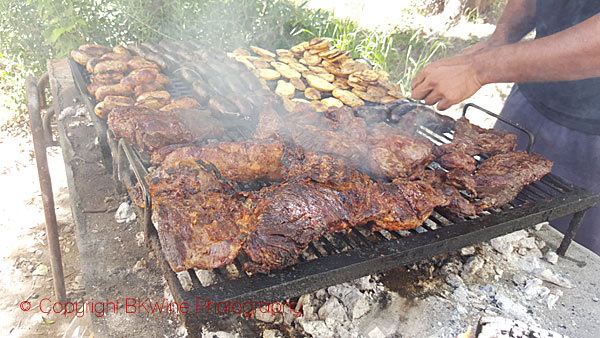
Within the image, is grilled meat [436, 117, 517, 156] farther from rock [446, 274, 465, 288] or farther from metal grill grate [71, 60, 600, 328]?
rock [446, 274, 465, 288]

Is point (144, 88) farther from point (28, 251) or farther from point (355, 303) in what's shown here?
point (355, 303)

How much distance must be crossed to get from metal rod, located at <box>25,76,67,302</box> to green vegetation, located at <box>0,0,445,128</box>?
396 cm

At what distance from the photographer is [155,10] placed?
7.20m

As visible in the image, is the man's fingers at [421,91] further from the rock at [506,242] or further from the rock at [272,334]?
the rock at [272,334]

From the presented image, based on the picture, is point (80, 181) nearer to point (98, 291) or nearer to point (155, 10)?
point (98, 291)

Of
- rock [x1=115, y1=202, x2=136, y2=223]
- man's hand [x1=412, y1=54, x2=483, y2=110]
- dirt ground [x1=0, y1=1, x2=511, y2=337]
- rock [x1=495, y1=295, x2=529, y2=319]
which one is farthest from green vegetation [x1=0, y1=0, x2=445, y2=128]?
rock [x1=495, y1=295, x2=529, y2=319]

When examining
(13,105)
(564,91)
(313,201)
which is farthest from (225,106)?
(13,105)

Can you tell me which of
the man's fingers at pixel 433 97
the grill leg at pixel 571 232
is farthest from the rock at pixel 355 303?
the grill leg at pixel 571 232

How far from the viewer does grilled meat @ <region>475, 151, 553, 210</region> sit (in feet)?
8.48

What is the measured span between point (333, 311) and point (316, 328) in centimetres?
15

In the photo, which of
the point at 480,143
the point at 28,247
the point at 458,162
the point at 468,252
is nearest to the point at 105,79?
the point at 28,247

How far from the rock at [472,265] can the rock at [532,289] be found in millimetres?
306

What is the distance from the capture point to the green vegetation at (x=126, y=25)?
6.59m

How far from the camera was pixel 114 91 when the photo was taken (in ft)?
12.2
